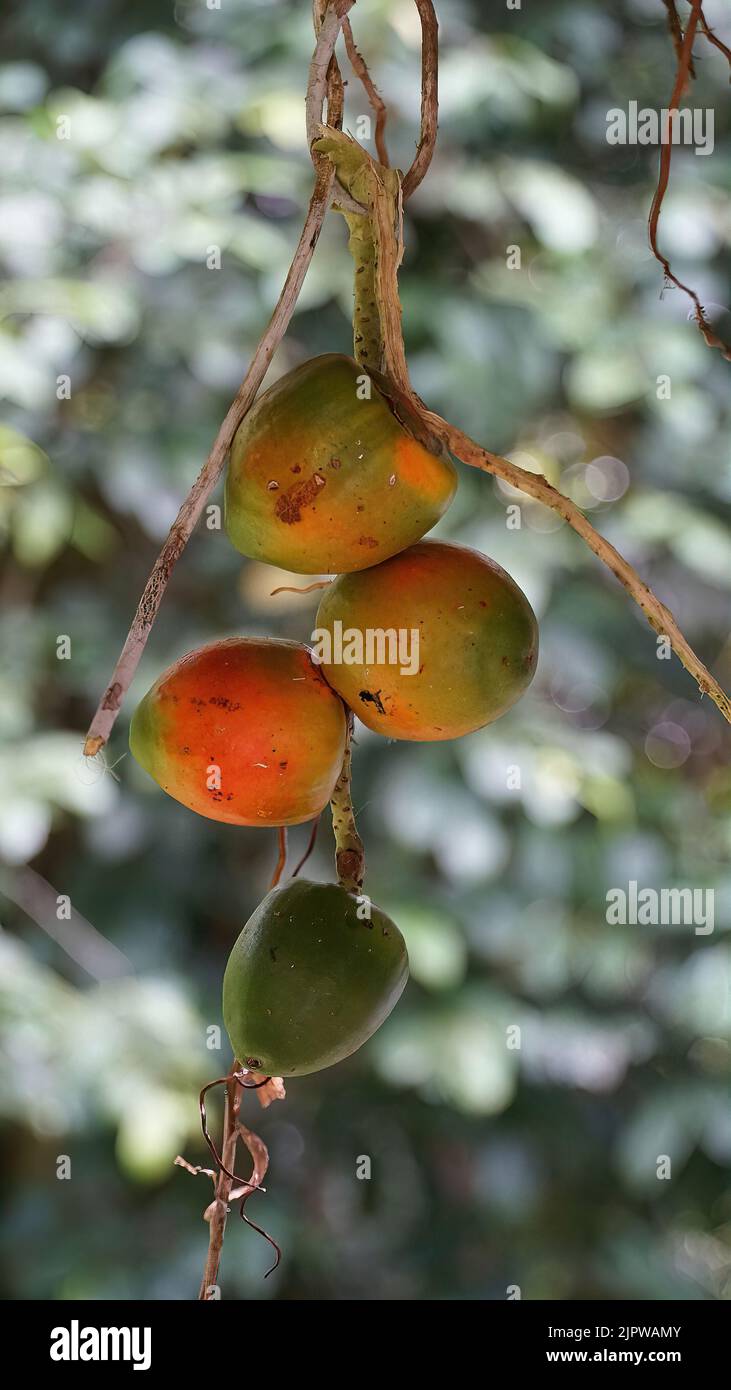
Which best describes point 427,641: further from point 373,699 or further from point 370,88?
point 370,88

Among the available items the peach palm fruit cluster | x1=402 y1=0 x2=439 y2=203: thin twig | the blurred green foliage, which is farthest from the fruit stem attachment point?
the blurred green foliage

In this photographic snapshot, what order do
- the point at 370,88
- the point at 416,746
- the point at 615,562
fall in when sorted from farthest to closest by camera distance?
the point at 416,746 → the point at 370,88 → the point at 615,562

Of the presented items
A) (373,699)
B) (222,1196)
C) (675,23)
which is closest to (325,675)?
(373,699)

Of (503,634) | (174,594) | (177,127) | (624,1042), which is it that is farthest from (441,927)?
(503,634)

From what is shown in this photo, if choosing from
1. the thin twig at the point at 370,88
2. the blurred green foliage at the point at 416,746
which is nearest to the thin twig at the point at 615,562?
the thin twig at the point at 370,88

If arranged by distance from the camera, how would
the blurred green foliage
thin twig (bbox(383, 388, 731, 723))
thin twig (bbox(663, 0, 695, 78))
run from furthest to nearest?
1. the blurred green foliage
2. thin twig (bbox(663, 0, 695, 78))
3. thin twig (bbox(383, 388, 731, 723))

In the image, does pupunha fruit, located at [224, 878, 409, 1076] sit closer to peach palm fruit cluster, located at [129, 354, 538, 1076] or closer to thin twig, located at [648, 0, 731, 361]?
peach palm fruit cluster, located at [129, 354, 538, 1076]

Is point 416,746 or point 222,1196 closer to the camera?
point 222,1196
